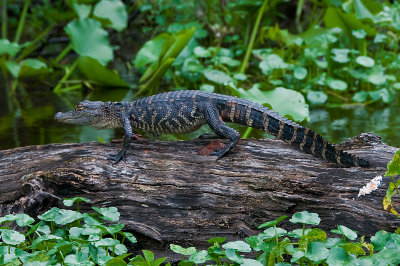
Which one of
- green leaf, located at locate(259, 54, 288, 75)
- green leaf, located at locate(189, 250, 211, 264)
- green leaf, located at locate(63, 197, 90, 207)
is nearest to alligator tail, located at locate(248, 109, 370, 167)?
green leaf, located at locate(189, 250, 211, 264)

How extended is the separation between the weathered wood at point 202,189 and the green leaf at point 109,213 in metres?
0.22

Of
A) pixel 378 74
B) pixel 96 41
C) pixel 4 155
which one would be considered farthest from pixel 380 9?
pixel 4 155

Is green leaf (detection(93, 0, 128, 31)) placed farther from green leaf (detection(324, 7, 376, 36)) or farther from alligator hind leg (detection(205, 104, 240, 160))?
alligator hind leg (detection(205, 104, 240, 160))

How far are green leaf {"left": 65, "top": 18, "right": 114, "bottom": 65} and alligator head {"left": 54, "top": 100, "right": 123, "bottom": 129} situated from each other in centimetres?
363

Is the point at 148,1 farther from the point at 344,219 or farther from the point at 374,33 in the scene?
the point at 344,219

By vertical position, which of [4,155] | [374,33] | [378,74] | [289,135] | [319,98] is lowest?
[4,155]

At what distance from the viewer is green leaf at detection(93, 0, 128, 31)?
339 inches

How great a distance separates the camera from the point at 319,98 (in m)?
Result: 6.84

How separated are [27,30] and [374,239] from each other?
1196cm

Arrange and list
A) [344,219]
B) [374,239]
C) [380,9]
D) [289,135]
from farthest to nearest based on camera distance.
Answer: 1. [380,9]
2. [289,135]
3. [344,219]
4. [374,239]

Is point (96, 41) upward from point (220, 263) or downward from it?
upward

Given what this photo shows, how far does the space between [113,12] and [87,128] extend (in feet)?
10.4

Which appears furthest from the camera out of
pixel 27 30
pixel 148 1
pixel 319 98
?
pixel 27 30

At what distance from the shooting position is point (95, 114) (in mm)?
4402
